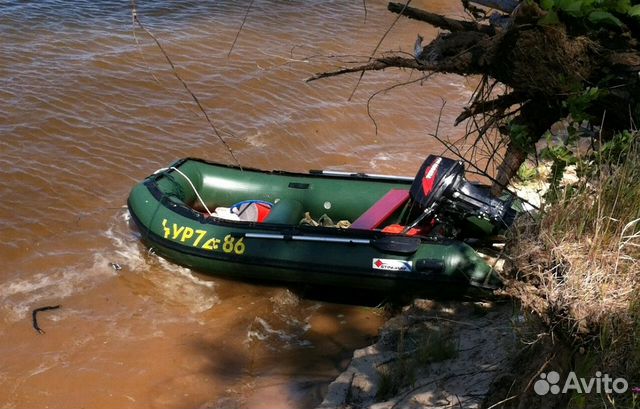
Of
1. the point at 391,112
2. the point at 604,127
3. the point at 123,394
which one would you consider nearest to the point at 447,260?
the point at 604,127

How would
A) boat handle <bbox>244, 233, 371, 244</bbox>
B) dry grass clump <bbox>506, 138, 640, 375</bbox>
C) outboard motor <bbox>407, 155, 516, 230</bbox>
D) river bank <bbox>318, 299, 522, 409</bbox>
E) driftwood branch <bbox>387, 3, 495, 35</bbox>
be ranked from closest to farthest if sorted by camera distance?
1. dry grass clump <bbox>506, 138, 640, 375</bbox>
2. driftwood branch <bbox>387, 3, 495, 35</bbox>
3. river bank <bbox>318, 299, 522, 409</bbox>
4. outboard motor <bbox>407, 155, 516, 230</bbox>
5. boat handle <bbox>244, 233, 371, 244</bbox>

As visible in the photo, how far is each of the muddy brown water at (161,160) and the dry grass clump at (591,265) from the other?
1.37 meters

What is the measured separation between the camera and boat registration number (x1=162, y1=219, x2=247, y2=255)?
5.89 meters

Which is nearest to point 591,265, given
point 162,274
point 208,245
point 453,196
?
point 453,196

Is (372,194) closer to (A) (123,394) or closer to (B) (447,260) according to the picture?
(B) (447,260)

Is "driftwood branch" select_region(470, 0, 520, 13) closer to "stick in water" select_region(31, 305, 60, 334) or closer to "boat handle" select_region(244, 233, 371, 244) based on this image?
"boat handle" select_region(244, 233, 371, 244)

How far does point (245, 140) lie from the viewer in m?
8.79

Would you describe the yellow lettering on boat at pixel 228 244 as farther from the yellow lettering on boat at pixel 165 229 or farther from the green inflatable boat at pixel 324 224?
the yellow lettering on boat at pixel 165 229

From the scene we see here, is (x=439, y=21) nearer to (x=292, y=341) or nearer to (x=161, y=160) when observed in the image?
(x=292, y=341)

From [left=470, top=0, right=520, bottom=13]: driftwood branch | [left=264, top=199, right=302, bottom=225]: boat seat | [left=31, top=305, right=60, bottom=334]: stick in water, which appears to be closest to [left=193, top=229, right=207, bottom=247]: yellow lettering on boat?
[left=264, top=199, right=302, bottom=225]: boat seat

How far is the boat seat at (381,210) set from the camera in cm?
589

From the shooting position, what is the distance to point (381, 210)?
5.97m

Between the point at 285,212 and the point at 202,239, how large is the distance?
716 mm

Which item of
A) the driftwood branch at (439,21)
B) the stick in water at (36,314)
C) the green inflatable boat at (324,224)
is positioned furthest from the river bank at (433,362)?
the stick in water at (36,314)
